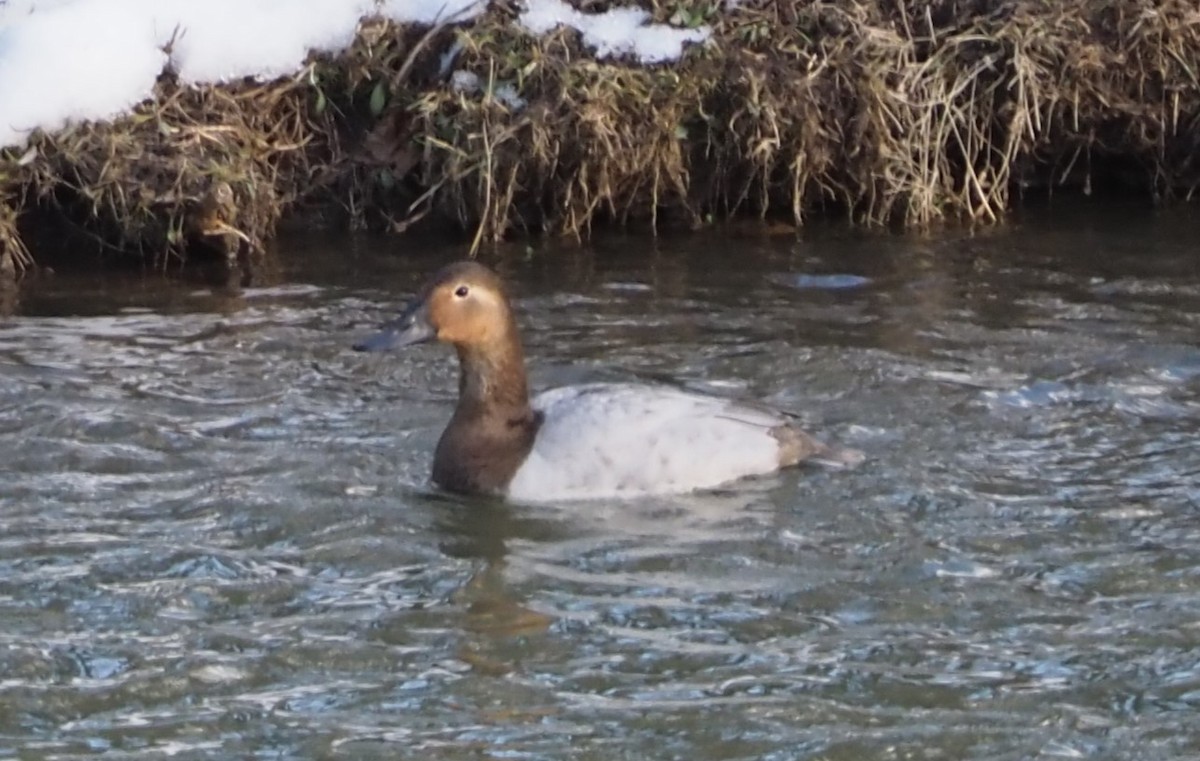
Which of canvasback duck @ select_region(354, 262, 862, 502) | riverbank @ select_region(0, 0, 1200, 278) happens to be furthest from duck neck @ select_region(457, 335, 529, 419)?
riverbank @ select_region(0, 0, 1200, 278)

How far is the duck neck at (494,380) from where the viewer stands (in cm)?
648

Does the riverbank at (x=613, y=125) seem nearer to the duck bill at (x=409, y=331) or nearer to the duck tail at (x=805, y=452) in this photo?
the duck bill at (x=409, y=331)

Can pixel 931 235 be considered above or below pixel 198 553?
above

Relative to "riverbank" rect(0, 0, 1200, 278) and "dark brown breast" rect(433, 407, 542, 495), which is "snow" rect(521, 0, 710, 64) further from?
"dark brown breast" rect(433, 407, 542, 495)

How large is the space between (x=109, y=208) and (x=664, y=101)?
2517mm

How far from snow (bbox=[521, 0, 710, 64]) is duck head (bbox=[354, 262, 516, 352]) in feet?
9.71

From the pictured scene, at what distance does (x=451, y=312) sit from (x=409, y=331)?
0.15 meters

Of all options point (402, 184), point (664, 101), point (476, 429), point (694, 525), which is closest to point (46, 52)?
point (402, 184)

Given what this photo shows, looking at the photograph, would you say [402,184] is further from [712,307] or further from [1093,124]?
[1093,124]

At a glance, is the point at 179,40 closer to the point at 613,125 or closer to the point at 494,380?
the point at 613,125

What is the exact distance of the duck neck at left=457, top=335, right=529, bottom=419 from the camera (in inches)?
255

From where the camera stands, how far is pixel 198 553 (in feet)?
18.2

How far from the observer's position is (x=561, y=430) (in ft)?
20.7

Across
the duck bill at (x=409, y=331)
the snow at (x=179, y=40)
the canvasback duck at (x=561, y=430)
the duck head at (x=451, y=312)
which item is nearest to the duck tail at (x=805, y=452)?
the canvasback duck at (x=561, y=430)
